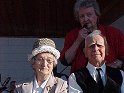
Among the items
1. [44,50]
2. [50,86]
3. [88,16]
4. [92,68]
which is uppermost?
[88,16]

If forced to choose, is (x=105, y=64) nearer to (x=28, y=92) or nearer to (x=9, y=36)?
(x=28, y=92)

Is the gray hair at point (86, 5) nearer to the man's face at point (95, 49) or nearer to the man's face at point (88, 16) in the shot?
the man's face at point (88, 16)

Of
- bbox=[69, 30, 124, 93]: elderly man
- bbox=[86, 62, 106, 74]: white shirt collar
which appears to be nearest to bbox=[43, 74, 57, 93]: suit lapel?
bbox=[69, 30, 124, 93]: elderly man

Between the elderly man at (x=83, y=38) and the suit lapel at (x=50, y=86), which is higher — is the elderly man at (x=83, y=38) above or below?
above

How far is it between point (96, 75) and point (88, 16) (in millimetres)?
528

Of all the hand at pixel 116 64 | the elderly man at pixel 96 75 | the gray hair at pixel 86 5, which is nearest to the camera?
the elderly man at pixel 96 75

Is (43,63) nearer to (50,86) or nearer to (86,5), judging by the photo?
(50,86)

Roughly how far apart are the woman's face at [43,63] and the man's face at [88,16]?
464mm

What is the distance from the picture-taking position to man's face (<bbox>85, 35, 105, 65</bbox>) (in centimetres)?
341

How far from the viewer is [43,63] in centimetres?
342

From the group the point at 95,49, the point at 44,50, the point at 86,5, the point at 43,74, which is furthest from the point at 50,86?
the point at 86,5

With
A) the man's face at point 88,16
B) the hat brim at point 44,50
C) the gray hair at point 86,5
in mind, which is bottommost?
the hat brim at point 44,50

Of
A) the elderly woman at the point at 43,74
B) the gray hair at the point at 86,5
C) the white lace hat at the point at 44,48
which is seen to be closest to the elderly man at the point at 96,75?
the elderly woman at the point at 43,74

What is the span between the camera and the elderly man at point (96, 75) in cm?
339
